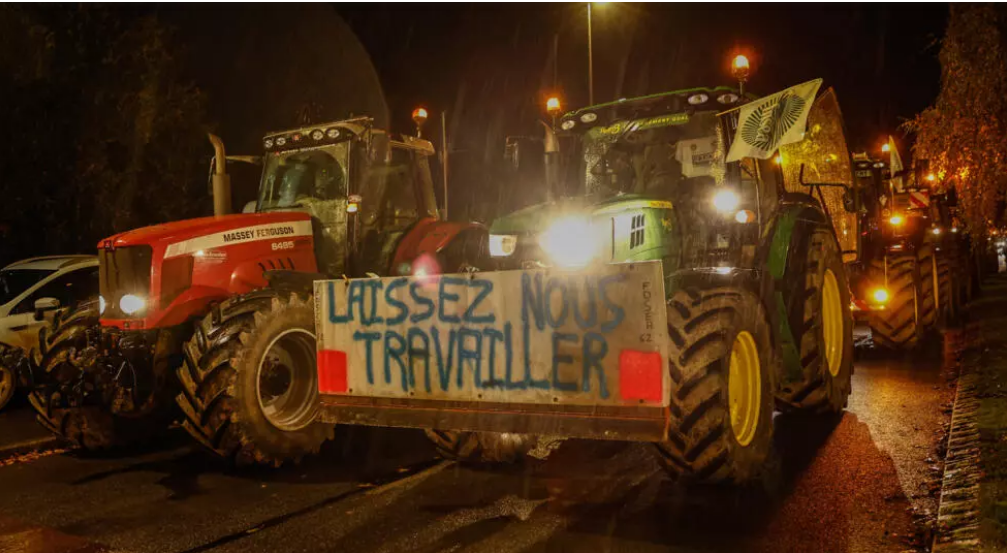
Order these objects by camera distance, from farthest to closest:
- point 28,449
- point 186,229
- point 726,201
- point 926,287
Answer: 1. point 926,287
2. point 28,449
3. point 186,229
4. point 726,201

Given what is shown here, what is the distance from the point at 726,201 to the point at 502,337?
2869 millimetres

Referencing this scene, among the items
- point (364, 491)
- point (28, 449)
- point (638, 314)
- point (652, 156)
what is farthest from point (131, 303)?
point (652, 156)

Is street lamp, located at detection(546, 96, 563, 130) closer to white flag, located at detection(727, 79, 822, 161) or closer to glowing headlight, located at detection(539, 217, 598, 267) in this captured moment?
glowing headlight, located at detection(539, 217, 598, 267)

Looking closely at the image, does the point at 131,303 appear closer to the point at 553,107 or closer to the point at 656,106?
the point at 553,107

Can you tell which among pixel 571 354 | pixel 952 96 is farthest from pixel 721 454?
pixel 952 96

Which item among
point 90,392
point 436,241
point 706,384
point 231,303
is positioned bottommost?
point 90,392

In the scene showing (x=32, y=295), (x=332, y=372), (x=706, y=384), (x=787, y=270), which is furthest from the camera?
(x=32, y=295)

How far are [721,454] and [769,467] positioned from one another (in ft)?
4.53

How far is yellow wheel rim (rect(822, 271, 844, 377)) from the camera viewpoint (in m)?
8.54

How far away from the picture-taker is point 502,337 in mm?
5488

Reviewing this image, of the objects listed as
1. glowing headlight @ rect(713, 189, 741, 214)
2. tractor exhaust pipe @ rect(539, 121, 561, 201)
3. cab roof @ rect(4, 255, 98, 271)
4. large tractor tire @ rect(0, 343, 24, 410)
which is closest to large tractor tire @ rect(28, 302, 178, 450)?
large tractor tire @ rect(0, 343, 24, 410)

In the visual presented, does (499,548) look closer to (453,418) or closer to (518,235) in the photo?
(453,418)

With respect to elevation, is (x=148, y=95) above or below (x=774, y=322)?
above

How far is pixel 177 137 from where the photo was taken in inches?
765
